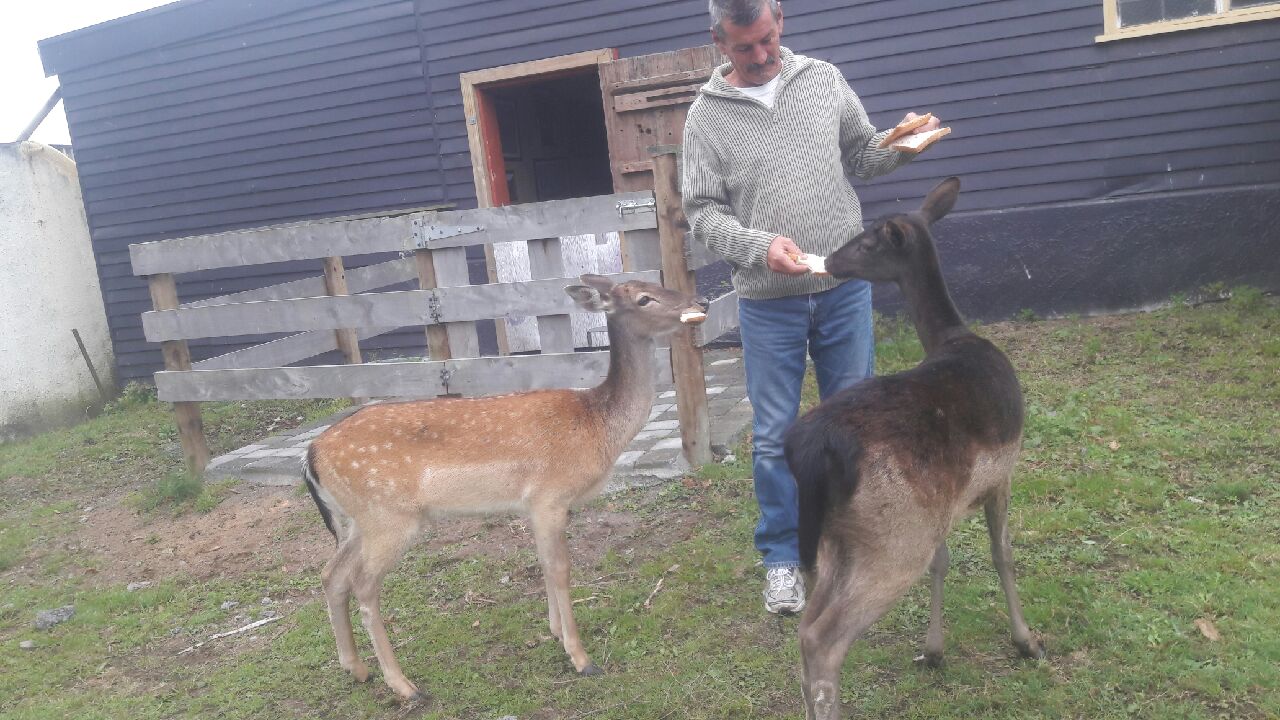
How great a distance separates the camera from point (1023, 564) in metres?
4.15

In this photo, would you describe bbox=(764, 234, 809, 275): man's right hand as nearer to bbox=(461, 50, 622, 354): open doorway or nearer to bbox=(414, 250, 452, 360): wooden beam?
bbox=(414, 250, 452, 360): wooden beam

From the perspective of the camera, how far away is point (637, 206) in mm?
5918

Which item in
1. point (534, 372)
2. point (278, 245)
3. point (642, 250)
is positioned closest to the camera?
A: point (642, 250)

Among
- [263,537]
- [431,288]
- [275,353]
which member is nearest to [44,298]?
[275,353]

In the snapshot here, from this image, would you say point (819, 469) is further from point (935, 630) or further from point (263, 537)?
point (263, 537)

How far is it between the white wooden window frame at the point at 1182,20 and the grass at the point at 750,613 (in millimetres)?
3275

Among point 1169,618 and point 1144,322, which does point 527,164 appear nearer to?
point 1144,322

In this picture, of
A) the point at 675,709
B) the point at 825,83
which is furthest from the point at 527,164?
the point at 675,709

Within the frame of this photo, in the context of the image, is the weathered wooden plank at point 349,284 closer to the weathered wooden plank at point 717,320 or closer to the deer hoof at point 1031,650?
the weathered wooden plank at point 717,320

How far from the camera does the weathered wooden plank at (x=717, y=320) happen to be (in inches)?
232

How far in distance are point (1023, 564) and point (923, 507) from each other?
152 centimetres

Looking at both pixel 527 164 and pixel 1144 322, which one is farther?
pixel 527 164

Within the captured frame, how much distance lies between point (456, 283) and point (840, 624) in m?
4.32

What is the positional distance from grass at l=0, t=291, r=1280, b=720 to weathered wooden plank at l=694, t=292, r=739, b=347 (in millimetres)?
784
